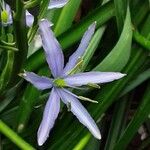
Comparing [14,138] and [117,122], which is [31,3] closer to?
[14,138]

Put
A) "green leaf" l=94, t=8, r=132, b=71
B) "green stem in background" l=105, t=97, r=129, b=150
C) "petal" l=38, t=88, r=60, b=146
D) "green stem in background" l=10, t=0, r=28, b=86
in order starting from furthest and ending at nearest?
"green stem in background" l=105, t=97, r=129, b=150 → "green leaf" l=94, t=8, r=132, b=71 → "petal" l=38, t=88, r=60, b=146 → "green stem in background" l=10, t=0, r=28, b=86

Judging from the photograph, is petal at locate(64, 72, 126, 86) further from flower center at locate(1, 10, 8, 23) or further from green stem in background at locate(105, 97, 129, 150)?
A: green stem in background at locate(105, 97, 129, 150)

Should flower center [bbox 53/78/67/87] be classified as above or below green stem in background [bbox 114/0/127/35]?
below

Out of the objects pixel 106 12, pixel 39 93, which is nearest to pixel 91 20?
pixel 106 12

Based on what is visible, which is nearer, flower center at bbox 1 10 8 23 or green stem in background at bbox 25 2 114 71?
flower center at bbox 1 10 8 23

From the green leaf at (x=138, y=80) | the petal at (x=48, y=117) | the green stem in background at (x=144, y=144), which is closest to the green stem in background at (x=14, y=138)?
the petal at (x=48, y=117)

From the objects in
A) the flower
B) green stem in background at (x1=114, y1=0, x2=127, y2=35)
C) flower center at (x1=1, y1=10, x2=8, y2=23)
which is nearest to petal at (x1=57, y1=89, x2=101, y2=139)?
the flower

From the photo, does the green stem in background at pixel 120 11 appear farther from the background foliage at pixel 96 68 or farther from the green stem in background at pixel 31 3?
the green stem in background at pixel 31 3

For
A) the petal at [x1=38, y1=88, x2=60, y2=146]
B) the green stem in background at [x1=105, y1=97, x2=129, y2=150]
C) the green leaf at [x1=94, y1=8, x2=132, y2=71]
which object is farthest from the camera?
the green stem in background at [x1=105, y1=97, x2=129, y2=150]
